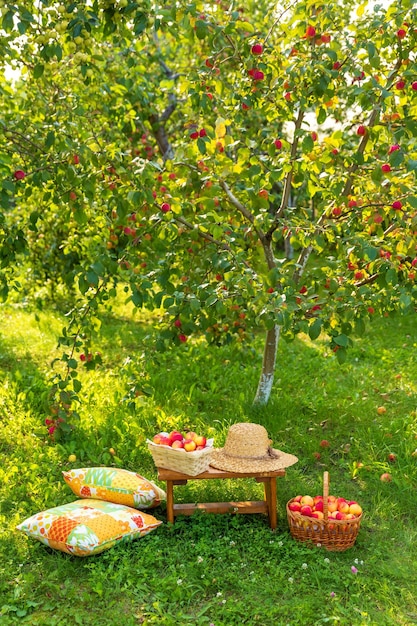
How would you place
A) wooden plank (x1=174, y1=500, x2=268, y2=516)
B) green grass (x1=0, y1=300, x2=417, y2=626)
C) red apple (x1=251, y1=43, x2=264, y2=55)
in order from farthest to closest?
1. red apple (x1=251, y1=43, x2=264, y2=55)
2. wooden plank (x1=174, y1=500, x2=268, y2=516)
3. green grass (x1=0, y1=300, x2=417, y2=626)

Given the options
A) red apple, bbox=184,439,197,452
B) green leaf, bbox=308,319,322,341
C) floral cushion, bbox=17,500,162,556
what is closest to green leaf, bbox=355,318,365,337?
green leaf, bbox=308,319,322,341

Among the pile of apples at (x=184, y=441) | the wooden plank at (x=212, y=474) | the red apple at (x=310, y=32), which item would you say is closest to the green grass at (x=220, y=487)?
the wooden plank at (x=212, y=474)

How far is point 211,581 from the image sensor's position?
359 cm

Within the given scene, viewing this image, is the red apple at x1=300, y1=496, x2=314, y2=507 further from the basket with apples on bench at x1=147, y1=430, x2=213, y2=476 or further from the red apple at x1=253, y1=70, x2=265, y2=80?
the red apple at x1=253, y1=70, x2=265, y2=80

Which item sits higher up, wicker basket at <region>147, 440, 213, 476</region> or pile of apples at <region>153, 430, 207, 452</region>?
pile of apples at <region>153, 430, 207, 452</region>

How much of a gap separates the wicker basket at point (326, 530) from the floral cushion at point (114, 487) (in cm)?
82

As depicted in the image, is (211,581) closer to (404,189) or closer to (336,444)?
(336,444)

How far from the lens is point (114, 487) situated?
4125 mm

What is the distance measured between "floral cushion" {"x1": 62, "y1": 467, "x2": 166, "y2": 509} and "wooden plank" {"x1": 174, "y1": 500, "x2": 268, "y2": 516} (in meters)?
0.17

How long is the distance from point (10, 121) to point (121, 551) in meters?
3.03

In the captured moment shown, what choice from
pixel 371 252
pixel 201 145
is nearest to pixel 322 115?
pixel 201 145

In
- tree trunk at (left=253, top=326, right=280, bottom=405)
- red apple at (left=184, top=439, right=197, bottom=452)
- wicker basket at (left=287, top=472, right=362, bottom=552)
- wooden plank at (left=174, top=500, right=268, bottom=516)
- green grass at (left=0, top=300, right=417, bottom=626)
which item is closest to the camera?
green grass at (left=0, top=300, right=417, bottom=626)

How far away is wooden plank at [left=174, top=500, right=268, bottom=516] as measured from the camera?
4121 millimetres

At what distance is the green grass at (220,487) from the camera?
3420 mm
